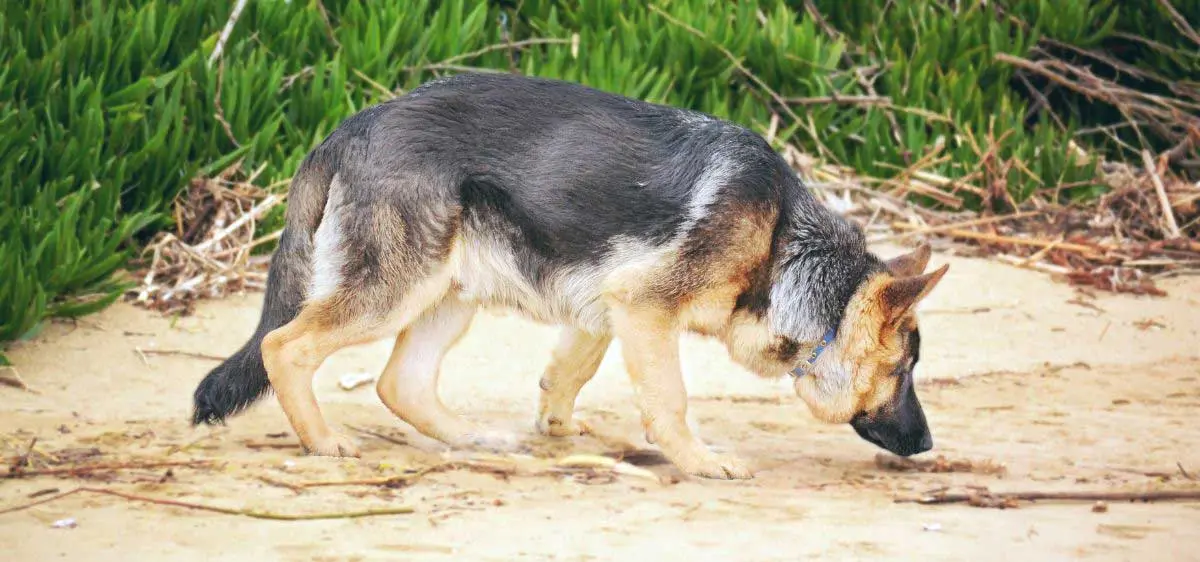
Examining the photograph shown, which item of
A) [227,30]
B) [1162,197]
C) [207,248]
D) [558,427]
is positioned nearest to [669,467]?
[558,427]

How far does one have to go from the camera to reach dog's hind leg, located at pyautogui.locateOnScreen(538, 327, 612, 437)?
6039 millimetres

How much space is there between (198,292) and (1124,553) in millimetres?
4878

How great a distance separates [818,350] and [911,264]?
0.52 meters

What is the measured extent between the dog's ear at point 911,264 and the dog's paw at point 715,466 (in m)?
0.97

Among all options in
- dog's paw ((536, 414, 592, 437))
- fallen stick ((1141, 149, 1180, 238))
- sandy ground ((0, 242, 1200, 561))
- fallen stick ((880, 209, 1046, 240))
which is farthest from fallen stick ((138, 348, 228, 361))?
fallen stick ((1141, 149, 1180, 238))

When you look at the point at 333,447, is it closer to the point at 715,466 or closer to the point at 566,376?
the point at 566,376

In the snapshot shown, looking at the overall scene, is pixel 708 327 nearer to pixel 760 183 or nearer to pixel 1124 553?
pixel 760 183

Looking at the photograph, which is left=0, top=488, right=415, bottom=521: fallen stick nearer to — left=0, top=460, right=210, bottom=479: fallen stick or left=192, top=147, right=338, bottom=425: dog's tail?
left=0, top=460, right=210, bottom=479: fallen stick

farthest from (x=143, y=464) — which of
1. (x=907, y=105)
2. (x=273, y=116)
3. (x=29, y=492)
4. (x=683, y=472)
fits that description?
(x=907, y=105)

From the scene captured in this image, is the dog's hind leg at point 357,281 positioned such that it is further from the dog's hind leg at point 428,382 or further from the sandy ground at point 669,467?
the dog's hind leg at point 428,382

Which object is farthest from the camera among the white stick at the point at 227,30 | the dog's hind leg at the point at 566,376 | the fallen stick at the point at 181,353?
the white stick at the point at 227,30

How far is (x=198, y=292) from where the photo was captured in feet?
24.3

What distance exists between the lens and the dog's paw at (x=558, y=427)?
6.07m

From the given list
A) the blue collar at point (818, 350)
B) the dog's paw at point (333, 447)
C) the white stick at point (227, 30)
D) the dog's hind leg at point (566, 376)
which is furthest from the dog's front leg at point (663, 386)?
the white stick at point (227, 30)
